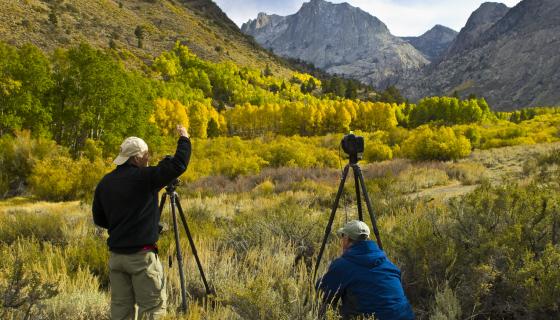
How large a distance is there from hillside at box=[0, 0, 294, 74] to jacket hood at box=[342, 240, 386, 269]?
63.6 meters

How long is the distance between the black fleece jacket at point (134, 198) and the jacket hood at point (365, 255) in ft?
5.24

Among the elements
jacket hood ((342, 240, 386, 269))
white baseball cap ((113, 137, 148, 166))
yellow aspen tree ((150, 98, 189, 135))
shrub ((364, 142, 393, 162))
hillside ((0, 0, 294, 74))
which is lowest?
shrub ((364, 142, 393, 162))

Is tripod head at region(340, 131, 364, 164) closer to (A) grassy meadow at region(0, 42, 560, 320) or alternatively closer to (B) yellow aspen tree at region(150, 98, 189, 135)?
(A) grassy meadow at region(0, 42, 560, 320)


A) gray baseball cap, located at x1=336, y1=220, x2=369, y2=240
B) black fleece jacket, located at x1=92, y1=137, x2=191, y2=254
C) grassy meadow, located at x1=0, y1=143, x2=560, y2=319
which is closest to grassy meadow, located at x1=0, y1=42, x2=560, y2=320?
grassy meadow, located at x1=0, y1=143, x2=560, y2=319

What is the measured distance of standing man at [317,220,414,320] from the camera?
115 inches

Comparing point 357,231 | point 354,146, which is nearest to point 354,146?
point 354,146

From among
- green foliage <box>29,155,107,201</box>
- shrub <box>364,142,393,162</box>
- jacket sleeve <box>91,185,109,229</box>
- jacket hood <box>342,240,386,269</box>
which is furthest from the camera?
shrub <box>364,142,393,162</box>

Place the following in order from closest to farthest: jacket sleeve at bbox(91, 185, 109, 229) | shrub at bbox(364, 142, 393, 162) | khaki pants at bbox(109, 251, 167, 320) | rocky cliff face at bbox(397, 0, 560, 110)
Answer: khaki pants at bbox(109, 251, 167, 320) → jacket sleeve at bbox(91, 185, 109, 229) → shrub at bbox(364, 142, 393, 162) → rocky cliff face at bbox(397, 0, 560, 110)

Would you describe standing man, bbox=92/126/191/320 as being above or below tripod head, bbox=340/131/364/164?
below

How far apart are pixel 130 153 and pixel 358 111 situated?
66084 mm

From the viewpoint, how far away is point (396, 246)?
Result: 4133 mm

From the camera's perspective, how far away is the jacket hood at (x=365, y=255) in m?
3.06

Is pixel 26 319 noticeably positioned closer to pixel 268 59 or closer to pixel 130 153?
pixel 130 153

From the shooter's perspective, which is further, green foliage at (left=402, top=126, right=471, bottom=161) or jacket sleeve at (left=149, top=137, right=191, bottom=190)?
green foliage at (left=402, top=126, right=471, bottom=161)
